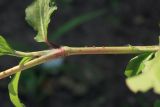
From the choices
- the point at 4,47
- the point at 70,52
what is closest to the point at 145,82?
the point at 70,52

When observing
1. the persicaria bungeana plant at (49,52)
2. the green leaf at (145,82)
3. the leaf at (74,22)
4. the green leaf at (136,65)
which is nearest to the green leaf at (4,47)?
the persicaria bungeana plant at (49,52)

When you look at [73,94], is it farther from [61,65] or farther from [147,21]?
[147,21]

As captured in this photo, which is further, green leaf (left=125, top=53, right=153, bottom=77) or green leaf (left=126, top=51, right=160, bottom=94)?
green leaf (left=125, top=53, right=153, bottom=77)

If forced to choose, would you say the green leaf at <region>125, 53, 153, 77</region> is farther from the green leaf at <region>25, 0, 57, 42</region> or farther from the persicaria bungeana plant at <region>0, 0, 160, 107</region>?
the green leaf at <region>25, 0, 57, 42</region>

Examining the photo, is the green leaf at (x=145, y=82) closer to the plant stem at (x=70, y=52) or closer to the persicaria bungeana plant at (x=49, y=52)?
the persicaria bungeana plant at (x=49, y=52)

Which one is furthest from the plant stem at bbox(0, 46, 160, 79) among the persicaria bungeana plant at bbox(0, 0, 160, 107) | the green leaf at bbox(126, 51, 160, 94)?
the green leaf at bbox(126, 51, 160, 94)

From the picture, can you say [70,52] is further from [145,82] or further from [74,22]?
[74,22]
